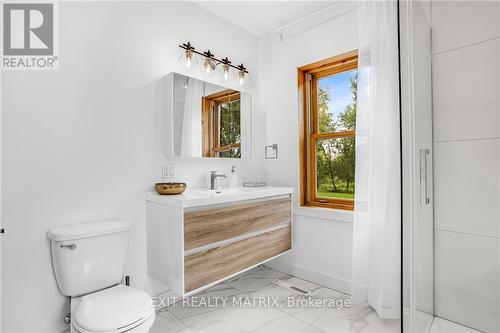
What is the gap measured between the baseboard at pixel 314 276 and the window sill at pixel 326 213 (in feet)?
→ 1.66

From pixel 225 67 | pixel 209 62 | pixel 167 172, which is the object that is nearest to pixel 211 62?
pixel 209 62

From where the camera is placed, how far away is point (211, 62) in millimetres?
2395

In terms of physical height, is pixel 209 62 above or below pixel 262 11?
below

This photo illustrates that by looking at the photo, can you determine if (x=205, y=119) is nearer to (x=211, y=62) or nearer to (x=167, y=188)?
(x=211, y=62)

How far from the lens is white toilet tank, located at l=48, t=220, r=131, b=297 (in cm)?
150

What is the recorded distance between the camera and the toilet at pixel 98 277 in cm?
129

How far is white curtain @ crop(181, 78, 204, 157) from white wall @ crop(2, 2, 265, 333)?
0.14 metres

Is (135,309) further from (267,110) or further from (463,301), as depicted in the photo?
(267,110)

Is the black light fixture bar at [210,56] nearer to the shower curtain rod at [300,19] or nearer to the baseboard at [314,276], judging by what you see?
the shower curtain rod at [300,19]

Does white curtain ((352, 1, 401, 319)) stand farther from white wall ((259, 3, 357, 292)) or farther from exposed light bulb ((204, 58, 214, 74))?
exposed light bulb ((204, 58, 214, 74))

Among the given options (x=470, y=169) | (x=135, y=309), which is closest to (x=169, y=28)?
(x=135, y=309)
